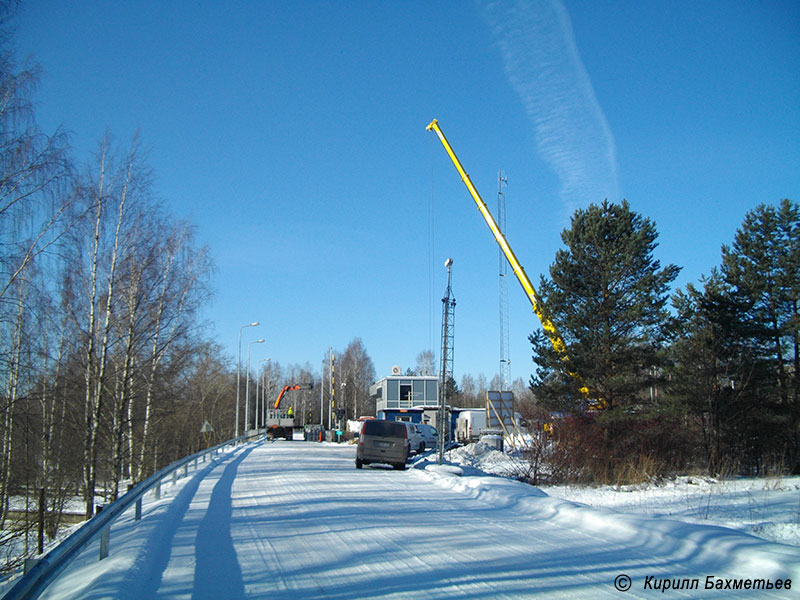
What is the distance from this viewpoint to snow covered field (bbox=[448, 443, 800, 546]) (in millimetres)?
12520

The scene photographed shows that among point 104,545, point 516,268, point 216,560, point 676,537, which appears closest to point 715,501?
point 676,537

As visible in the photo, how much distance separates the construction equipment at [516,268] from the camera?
2642cm

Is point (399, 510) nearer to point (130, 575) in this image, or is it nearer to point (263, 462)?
point (130, 575)

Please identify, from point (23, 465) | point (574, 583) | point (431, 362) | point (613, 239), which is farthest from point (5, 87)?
point (431, 362)

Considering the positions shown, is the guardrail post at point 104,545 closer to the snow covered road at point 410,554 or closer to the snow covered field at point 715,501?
the snow covered road at point 410,554

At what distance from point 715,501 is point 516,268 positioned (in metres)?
24.0

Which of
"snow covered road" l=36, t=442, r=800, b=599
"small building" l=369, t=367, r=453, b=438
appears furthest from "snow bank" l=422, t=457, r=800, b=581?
"small building" l=369, t=367, r=453, b=438

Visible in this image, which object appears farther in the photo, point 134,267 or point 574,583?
point 134,267

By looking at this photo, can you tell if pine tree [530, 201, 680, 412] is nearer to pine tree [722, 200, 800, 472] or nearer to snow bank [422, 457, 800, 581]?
pine tree [722, 200, 800, 472]

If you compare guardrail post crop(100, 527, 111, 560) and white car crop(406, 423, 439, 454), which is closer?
guardrail post crop(100, 527, 111, 560)

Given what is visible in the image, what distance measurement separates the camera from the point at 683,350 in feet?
85.3

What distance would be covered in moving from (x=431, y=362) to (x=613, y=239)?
101 metres

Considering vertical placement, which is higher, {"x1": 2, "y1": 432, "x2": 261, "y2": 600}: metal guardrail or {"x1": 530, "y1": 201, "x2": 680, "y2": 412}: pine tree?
{"x1": 530, "y1": 201, "x2": 680, "y2": 412}: pine tree

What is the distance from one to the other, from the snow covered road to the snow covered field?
354 cm
